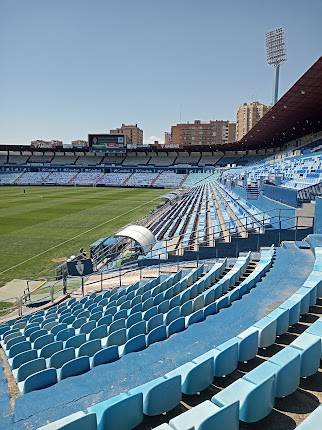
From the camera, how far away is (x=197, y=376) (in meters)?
3.75

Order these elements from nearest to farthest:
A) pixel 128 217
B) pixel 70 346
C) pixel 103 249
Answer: pixel 70 346 < pixel 103 249 < pixel 128 217

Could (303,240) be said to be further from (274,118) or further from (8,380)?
(274,118)

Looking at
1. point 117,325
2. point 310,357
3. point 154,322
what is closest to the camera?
point 310,357

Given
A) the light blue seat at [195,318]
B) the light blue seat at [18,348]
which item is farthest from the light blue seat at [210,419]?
the light blue seat at [18,348]

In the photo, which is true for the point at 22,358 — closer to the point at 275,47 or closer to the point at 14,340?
the point at 14,340

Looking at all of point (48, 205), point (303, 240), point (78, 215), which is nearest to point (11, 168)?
point (48, 205)

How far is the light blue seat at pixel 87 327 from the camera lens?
21.3ft

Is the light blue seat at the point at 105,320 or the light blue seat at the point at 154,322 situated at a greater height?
the light blue seat at the point at 154,322

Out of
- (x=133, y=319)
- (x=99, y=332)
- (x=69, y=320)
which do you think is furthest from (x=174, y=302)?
(x=69, y=320)

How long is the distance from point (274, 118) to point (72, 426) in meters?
36.9

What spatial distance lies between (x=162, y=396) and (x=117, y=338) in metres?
2.34

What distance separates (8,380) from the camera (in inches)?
217

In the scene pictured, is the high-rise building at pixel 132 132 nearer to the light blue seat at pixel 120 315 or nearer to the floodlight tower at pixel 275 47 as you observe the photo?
the floodlight tower at pixel 275 47

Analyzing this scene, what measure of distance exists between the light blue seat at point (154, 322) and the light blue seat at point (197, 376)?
6.83ft
